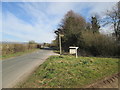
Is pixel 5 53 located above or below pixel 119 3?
below

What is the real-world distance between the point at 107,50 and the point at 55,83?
11265mm

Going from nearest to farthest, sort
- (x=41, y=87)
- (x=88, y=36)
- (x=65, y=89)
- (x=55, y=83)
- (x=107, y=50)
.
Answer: (x=65, y=89) → (x=41, y=87) → (x=55, y=83) → (x=107, y=50) → (x=88, y=36)

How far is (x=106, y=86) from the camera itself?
3664 millimetres

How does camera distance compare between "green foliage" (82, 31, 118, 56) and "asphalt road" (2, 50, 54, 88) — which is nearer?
"asphalt road" (2, 50, 54, 88)

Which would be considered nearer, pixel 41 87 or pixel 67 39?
pixel 41 87

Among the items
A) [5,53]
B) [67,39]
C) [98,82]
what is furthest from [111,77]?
[67,39]

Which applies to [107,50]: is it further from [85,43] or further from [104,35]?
[85,43]

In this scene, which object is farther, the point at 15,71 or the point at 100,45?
the point at 100,45

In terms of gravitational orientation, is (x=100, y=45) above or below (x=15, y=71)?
above

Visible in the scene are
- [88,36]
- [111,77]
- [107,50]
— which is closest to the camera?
[111,77]

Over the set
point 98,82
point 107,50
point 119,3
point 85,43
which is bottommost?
point 98,82

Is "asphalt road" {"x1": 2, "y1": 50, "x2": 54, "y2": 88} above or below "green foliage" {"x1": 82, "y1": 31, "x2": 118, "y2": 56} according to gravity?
below

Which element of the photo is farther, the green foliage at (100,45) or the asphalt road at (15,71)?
the green foliage at (100,45)

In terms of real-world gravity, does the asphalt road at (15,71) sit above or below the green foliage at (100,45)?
below
